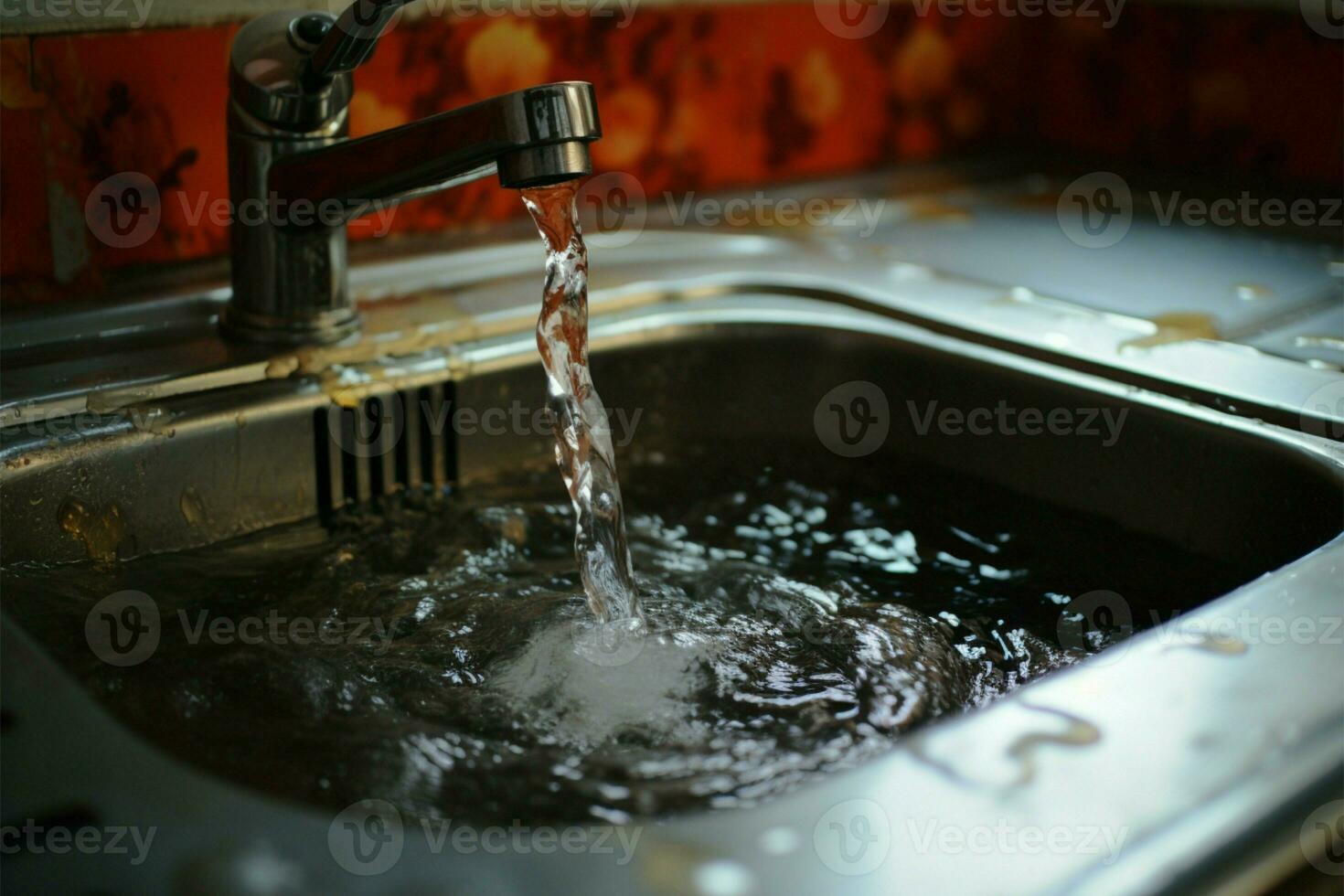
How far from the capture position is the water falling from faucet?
0.81 metres

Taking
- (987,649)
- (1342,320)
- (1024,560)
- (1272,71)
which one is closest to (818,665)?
(987,649)

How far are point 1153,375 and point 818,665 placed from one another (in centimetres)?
39

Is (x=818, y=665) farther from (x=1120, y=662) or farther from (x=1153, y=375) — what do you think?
(x=1153, y=375)

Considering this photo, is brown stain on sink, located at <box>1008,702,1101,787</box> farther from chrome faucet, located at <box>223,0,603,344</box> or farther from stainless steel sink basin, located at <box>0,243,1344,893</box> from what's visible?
chrome faucet, located at <box>223,0,603,344</box>
